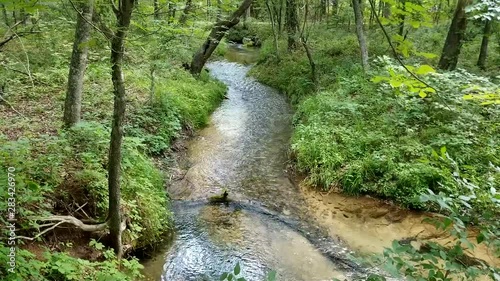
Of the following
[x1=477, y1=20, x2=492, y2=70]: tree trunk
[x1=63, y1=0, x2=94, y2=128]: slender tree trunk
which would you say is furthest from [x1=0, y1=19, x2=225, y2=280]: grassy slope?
[x1=477, y1=20, x2=492, y2=70]: tree trunk

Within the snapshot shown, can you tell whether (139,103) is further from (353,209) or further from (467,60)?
(467,60)

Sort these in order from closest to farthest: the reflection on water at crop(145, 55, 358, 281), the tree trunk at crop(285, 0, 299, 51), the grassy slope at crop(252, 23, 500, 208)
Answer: the reflection on water at crop(145, 55, 358, 281) → the grassy slope at crop(252, 23, 500, 208) → the tree trunk at crop(285, 0, 299, 51)

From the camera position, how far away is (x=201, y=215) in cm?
675

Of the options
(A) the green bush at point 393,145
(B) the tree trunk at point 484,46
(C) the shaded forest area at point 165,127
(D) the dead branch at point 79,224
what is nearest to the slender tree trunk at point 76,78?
(C) the shaded forest area at point 165,127

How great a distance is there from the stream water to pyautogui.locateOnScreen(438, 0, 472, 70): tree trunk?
5.34 m

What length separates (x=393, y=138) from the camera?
8180 millimetres

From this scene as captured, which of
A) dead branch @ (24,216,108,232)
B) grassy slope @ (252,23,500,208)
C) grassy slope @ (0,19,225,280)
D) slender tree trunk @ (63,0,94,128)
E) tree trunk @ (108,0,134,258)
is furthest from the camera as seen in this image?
grassy slope @ (252,23,500,208)

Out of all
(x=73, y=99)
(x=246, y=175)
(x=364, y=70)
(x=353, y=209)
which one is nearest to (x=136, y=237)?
(x=73, y=99)

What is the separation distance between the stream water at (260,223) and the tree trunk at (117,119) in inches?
37.5

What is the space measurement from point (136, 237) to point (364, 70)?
31.9 ft

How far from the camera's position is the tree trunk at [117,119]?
339 cm

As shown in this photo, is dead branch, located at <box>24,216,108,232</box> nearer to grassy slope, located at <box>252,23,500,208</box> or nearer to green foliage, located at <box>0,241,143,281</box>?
green foliage, located at <box>0,241,143,281</box>

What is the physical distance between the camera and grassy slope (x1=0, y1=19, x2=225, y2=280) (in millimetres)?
4058

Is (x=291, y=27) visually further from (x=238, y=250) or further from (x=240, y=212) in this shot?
(x=238, y=250)
